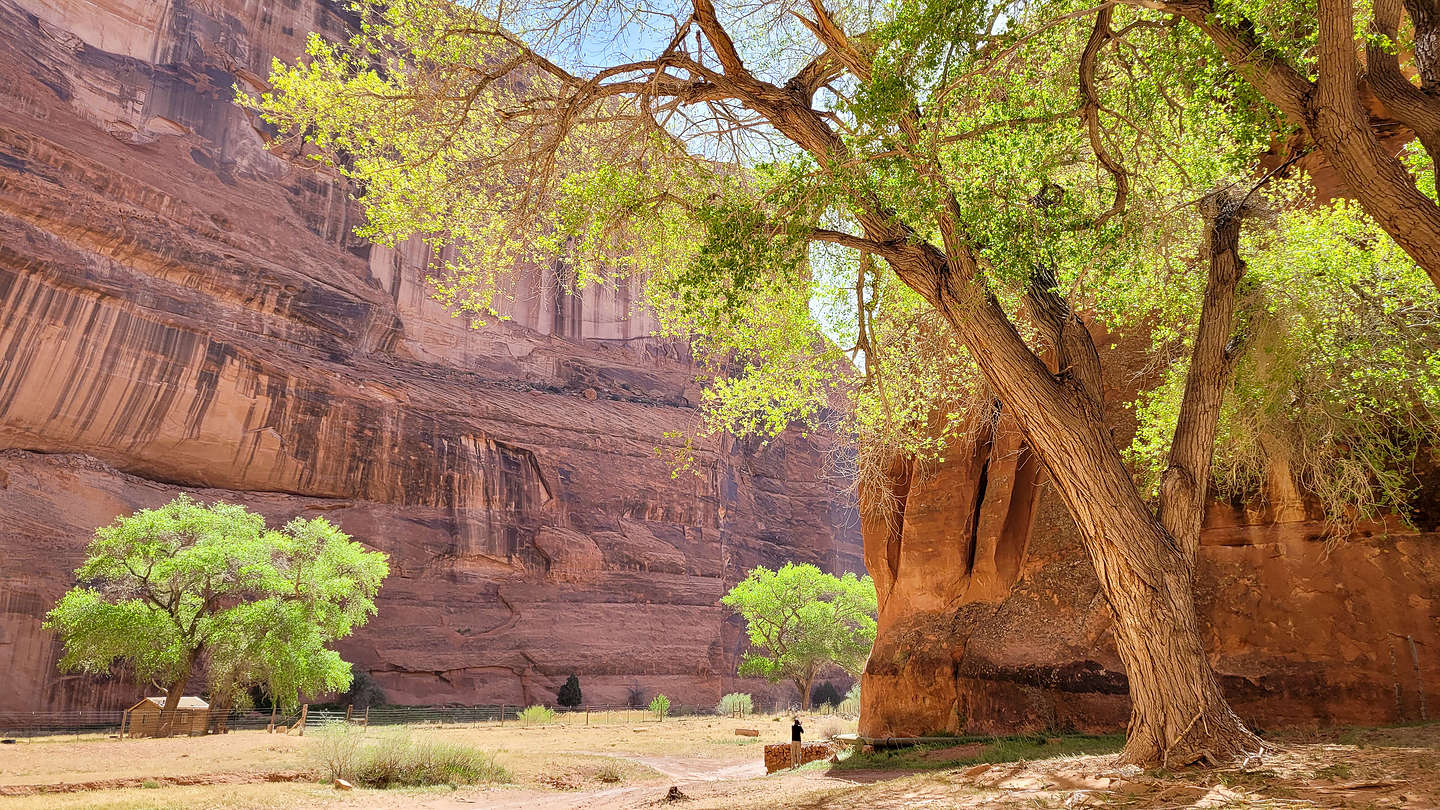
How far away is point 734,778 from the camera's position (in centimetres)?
1524

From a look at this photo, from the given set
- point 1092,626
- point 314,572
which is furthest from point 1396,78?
point 314,572

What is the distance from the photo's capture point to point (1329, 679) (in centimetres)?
925

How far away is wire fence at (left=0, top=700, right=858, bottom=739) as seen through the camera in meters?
26.2

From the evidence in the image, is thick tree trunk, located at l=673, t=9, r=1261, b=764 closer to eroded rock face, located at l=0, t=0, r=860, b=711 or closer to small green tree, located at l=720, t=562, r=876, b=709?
eroded rock face, located at l=0, t=0, r=860, b=711

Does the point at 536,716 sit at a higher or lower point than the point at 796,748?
lower

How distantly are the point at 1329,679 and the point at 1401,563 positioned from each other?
1.57 m

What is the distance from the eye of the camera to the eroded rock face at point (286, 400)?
33.4m

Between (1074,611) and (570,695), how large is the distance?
120ft

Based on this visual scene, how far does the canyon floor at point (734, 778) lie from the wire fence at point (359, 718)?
5.24 meters

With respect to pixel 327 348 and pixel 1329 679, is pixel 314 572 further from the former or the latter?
pixel 1329 679

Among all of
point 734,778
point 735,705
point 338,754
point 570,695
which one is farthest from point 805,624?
point 338,754

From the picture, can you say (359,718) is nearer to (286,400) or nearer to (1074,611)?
(286,400)

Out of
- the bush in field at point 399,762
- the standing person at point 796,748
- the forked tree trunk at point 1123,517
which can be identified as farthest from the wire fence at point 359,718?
the forked tree trunk at point 1123,517

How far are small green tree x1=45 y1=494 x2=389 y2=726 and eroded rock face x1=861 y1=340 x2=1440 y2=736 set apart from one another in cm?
1882
